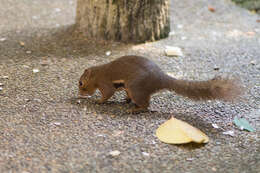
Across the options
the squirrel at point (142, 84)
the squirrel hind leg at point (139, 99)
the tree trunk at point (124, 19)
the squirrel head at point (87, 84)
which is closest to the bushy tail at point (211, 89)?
the squirrel at point (142, 84)

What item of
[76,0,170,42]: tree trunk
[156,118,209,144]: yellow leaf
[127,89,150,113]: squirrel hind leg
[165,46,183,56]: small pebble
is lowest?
[156,118,209,144]: yellow leaf

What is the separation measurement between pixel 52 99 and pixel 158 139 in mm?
1310

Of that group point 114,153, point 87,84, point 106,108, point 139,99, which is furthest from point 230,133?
point 87,84

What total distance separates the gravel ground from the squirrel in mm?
179

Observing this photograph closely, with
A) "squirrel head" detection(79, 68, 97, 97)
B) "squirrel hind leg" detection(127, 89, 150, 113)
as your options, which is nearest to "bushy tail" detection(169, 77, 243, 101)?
"squirrel hind leg" detection(127, 89, 150, 113)

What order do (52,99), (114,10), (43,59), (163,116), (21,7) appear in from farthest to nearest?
(21,7), (114,10), (43,59), (52,99), (163,116)

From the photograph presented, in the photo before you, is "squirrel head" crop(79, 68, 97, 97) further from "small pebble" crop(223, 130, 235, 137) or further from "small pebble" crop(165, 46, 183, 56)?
"small pebble" crop(165, 46, 183, 56)

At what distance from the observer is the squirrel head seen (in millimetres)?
3910

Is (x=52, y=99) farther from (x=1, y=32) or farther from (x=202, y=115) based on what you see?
(x=1, y=32)

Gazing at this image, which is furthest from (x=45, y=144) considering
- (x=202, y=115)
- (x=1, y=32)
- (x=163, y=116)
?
(x=1, y=32)

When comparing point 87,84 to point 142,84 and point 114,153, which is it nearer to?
point 142,84

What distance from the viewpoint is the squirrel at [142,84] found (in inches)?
136

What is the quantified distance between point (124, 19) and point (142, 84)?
197 centimetres

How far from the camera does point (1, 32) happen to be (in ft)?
19.2
